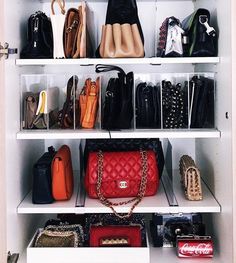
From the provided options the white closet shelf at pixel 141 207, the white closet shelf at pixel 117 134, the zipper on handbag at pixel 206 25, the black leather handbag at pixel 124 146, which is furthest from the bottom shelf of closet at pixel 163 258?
the zipper on handbag at pixel 206 25

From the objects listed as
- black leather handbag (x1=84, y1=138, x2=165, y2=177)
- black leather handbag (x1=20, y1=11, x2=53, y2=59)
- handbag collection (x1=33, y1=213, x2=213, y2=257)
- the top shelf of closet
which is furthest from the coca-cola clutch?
black leather handbag (x1=20, y1=11, x2=53, y2=59)

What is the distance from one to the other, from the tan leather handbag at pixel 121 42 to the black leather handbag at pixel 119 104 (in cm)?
12

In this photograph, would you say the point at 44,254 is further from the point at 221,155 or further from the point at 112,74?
the point at 112,74

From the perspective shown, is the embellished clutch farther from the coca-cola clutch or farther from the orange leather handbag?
the coca-cola clutch

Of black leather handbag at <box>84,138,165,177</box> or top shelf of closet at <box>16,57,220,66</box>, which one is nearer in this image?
top shelf of closet at <box>16,57,220,66</box>

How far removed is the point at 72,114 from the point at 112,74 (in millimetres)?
457

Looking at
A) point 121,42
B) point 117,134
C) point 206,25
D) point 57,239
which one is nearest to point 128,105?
point 117,134

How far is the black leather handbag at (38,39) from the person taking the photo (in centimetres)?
203

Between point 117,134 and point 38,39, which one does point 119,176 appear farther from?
point 38,39

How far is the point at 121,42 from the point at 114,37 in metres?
0.04

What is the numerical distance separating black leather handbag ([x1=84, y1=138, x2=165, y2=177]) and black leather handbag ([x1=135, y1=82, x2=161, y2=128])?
0.76 ft

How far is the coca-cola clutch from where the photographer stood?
200cm

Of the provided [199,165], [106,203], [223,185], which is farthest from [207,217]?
[106,203]

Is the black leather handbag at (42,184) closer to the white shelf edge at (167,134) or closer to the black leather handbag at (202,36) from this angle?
the white shelf edge at (167,134)
